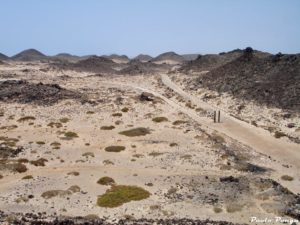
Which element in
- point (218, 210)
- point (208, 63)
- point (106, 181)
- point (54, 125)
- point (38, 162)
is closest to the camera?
point (218, 210)

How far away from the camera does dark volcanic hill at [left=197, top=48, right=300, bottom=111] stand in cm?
8179

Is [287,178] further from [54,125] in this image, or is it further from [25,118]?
[25,118]

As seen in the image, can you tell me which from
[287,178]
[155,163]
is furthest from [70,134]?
[287,178]

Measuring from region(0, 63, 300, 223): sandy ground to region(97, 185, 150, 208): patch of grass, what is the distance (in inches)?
25.2

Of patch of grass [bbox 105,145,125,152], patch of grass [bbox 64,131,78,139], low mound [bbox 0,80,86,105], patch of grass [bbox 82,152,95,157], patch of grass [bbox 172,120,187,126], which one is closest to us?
patch of grass [bbox 82,152,95,157]

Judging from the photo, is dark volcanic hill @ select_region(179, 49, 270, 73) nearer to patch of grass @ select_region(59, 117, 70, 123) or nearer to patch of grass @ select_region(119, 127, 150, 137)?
patch of grass @ select_region(59, 117, 70, 123)

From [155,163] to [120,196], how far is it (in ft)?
36.5

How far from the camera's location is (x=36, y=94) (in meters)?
92.0

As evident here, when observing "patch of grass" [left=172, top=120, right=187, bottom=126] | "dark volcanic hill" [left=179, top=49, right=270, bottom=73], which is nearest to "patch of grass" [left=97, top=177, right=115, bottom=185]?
"patch of grass" [left=172, top=120, right=187, bottom=126]

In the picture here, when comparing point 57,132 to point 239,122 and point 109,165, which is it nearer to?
point 109,165

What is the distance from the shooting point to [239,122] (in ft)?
230

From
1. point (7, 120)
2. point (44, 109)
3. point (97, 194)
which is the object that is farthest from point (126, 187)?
point (44, 109)

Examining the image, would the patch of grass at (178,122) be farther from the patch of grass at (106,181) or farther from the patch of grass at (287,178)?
the patch of grass at (287,178)

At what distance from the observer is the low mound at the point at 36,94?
88.3 meters
